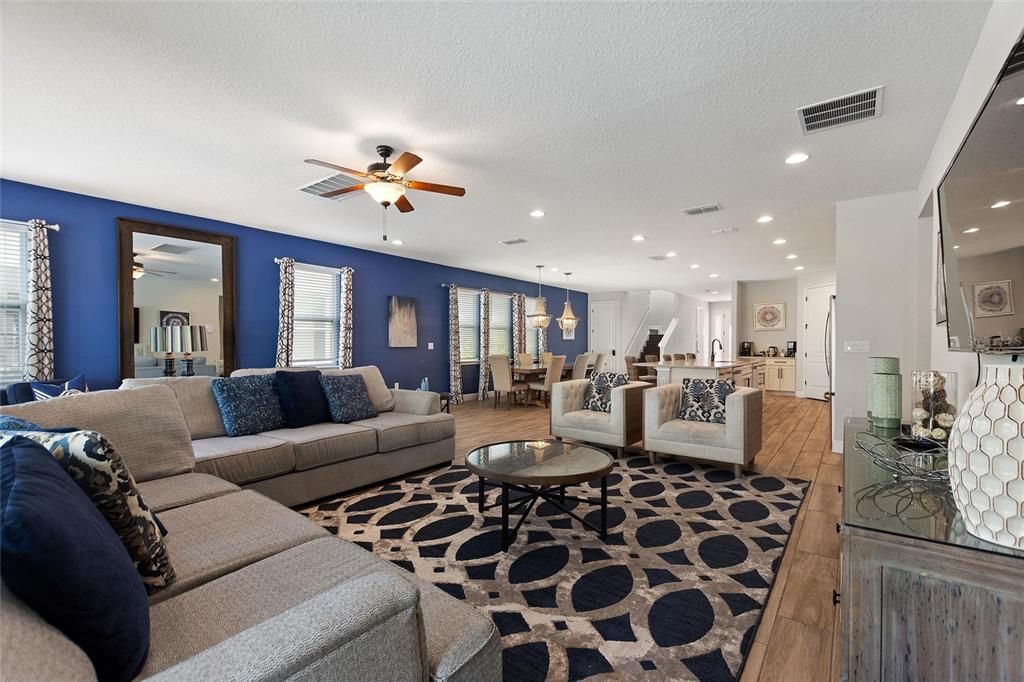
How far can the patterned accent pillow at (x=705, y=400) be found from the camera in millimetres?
4117

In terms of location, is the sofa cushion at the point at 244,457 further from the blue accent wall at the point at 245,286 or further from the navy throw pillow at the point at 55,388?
the blue accent wall at the point at 245,286

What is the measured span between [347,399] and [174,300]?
8.42 feet

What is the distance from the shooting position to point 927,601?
1.10 m

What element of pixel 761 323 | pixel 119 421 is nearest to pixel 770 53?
pixel 119 421

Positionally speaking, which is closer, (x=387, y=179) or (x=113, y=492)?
(x=113, y=492)

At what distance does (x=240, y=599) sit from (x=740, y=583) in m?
2.06

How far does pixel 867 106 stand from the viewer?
2.63 meters

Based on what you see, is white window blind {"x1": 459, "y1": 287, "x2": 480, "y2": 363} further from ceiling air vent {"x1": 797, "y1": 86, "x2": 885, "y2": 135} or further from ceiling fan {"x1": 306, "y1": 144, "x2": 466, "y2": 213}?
ceiling air vent {"x1": 797, "y1": 86, "x2": 885, "y2": 135}

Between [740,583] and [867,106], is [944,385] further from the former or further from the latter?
[867,106]

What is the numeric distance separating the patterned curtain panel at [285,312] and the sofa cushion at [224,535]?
409 centimetres

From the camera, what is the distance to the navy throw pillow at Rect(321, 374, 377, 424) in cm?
373

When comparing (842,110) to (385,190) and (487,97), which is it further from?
(385,190)

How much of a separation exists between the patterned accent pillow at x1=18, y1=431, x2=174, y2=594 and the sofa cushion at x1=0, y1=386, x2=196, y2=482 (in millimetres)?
1035

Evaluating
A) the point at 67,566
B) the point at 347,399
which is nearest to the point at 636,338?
the point at 347,399
